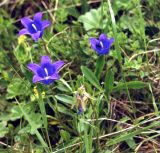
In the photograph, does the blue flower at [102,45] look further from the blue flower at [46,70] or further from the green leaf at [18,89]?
the green leaf at [18,89]

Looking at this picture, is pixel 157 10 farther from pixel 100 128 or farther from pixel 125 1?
pixel 100 128

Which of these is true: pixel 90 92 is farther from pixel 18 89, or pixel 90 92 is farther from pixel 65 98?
pixel 18 89

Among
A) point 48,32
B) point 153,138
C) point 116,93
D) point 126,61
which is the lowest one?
point 153,138

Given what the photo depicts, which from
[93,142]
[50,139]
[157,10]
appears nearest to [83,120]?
[93,142]

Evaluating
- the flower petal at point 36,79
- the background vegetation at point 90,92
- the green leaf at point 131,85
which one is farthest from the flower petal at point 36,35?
the green leaf at point 131,85

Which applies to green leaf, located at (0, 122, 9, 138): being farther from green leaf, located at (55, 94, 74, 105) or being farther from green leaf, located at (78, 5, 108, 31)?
green leaf, located at (78, 5, 108, 31)

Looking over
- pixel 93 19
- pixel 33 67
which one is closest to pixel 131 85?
pixel 33 67
